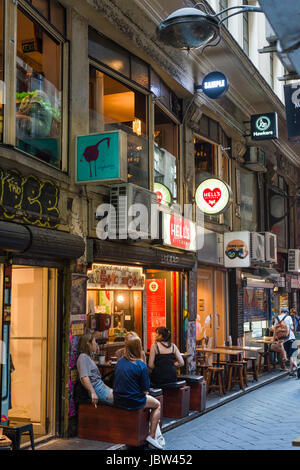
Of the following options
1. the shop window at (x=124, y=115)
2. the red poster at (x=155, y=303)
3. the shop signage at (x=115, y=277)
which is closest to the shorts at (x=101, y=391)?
the shop signage at (x=115, y=277)

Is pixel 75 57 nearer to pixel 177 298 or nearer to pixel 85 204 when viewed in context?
pixel 85 204

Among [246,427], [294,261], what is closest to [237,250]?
[246,427]

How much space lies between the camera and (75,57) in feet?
31.8

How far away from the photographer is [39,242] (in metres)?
7.82

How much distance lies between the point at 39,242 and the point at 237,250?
9.32m

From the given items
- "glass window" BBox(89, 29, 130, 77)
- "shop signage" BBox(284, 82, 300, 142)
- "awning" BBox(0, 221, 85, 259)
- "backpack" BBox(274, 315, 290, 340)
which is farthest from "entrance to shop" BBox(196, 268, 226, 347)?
"awning" BBox(0, 221, 85, 259)

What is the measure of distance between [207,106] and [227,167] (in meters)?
2.81

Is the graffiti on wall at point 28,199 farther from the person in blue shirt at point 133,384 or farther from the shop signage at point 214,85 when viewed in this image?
the shop signage at point 214,85

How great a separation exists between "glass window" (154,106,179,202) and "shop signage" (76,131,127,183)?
3733mm

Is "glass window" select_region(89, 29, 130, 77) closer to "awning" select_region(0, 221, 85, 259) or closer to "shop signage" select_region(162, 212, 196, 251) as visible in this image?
"shop signage" select_region(162, 212, 196, 251)

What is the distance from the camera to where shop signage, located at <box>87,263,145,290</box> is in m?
10.5

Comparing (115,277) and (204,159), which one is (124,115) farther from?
(204,159)

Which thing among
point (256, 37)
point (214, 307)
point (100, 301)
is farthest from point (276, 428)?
point (256, 37)

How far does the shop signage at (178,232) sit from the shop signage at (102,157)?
2.92m
